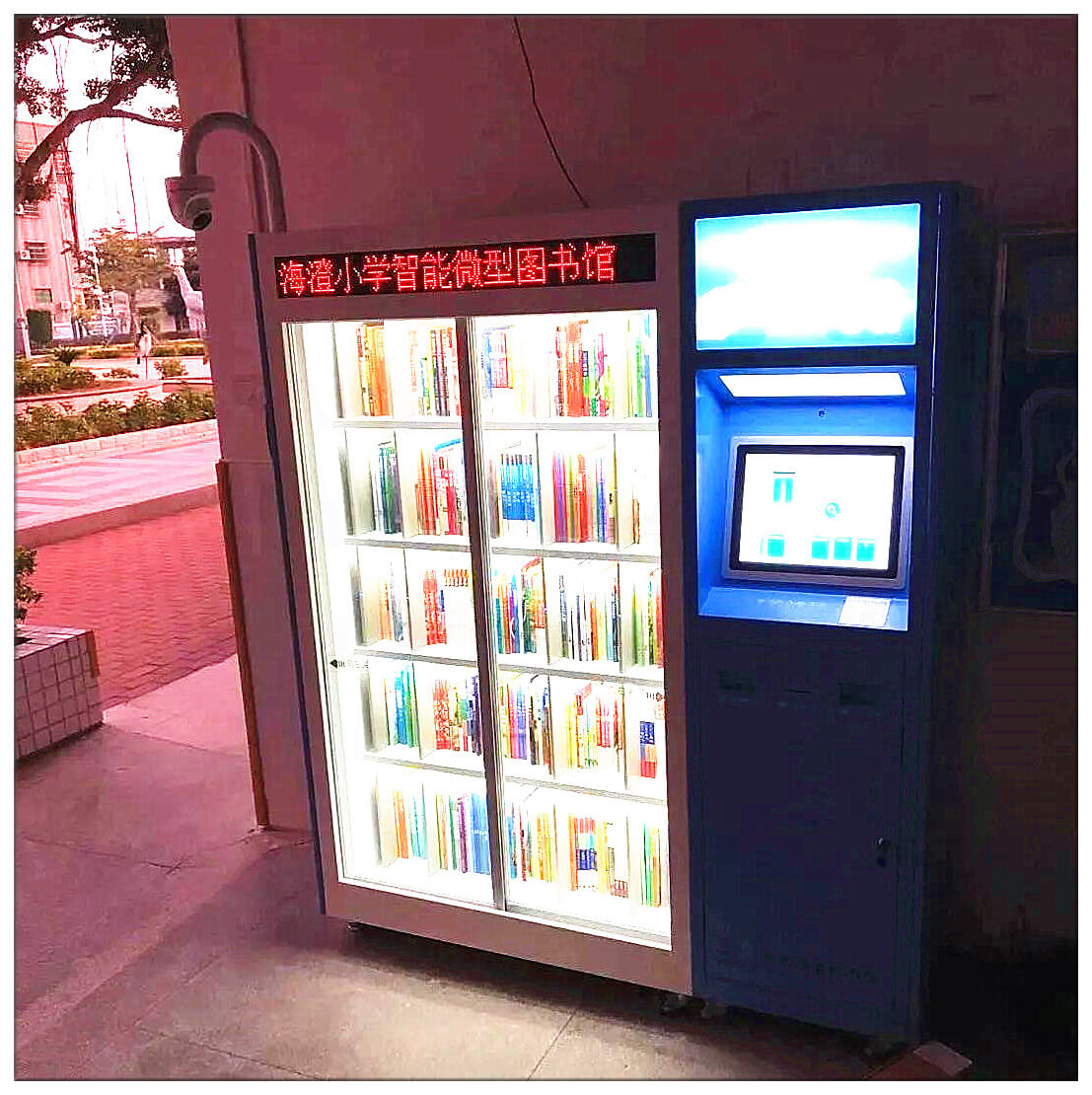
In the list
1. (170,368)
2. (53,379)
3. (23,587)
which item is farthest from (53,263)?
(23,587)

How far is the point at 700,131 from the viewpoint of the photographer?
3164 millimetres

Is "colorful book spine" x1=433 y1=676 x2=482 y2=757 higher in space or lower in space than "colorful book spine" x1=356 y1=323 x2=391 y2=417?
lower

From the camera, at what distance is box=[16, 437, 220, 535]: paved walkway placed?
38.9 feet

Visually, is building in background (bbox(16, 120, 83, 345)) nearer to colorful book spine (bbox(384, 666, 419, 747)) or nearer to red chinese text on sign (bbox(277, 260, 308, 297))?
red chinese text on sign (bbox(277, 260, 308, 297))

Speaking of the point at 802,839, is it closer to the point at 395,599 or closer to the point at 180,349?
the point at 395,599

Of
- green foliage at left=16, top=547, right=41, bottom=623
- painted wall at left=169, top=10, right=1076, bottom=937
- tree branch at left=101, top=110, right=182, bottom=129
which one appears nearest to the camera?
painted wall at left=169, top=10, right=1076, bottom=937

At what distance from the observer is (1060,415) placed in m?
2.82

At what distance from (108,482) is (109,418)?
1765 mm

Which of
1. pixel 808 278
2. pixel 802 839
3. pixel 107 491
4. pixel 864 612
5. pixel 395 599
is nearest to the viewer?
pixel 808 278

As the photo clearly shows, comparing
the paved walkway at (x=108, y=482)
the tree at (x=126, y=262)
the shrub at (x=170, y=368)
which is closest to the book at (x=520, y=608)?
the paved walkway at (x=108, y=482)

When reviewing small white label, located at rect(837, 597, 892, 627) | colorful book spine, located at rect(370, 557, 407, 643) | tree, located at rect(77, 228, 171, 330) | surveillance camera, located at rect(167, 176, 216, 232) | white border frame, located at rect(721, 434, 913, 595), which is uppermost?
tree, located at rect(77, 228, 171, 330)

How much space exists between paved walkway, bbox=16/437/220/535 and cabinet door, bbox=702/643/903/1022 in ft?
29.9

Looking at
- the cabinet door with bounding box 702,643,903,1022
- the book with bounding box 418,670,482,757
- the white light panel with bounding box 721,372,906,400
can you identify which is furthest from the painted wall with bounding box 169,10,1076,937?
the book with bounding box 418,670,482,757
